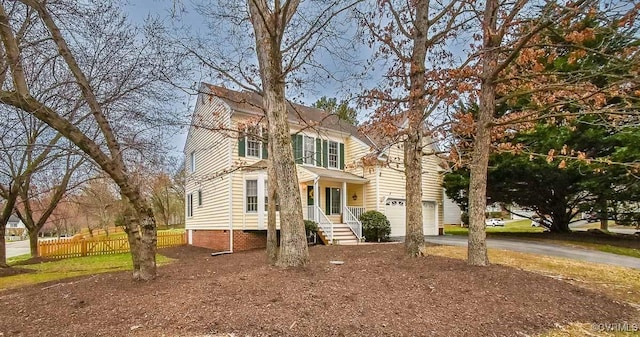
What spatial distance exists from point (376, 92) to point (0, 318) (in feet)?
26.4

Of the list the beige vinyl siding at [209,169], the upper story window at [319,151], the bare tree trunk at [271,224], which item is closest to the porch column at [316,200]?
the upper story window at [319,151]

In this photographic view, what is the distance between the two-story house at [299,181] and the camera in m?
15.0

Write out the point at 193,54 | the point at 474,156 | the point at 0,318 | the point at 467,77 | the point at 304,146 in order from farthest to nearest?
the point at 304,146
the point at 193,54
the point at 467,77
the point at 474,156
the point at 0,318

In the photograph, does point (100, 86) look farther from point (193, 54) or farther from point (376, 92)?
point (376, 92)

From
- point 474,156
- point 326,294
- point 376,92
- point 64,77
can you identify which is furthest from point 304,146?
point 326,294

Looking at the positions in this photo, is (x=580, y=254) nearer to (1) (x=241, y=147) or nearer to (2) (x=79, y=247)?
(1) (x=241, y=147)

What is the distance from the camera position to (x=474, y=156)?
710 centimetres

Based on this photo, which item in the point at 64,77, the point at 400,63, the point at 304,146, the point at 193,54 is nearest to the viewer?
the point at 193,54

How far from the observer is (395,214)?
18.4 metres

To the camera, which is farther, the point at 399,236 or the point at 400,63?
the point at 399,236

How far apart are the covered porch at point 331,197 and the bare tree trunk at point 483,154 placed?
8.25 m

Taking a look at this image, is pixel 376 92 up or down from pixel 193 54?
down

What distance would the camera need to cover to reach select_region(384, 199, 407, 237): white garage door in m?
18.1

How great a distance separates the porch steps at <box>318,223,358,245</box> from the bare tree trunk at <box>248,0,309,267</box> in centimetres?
826
